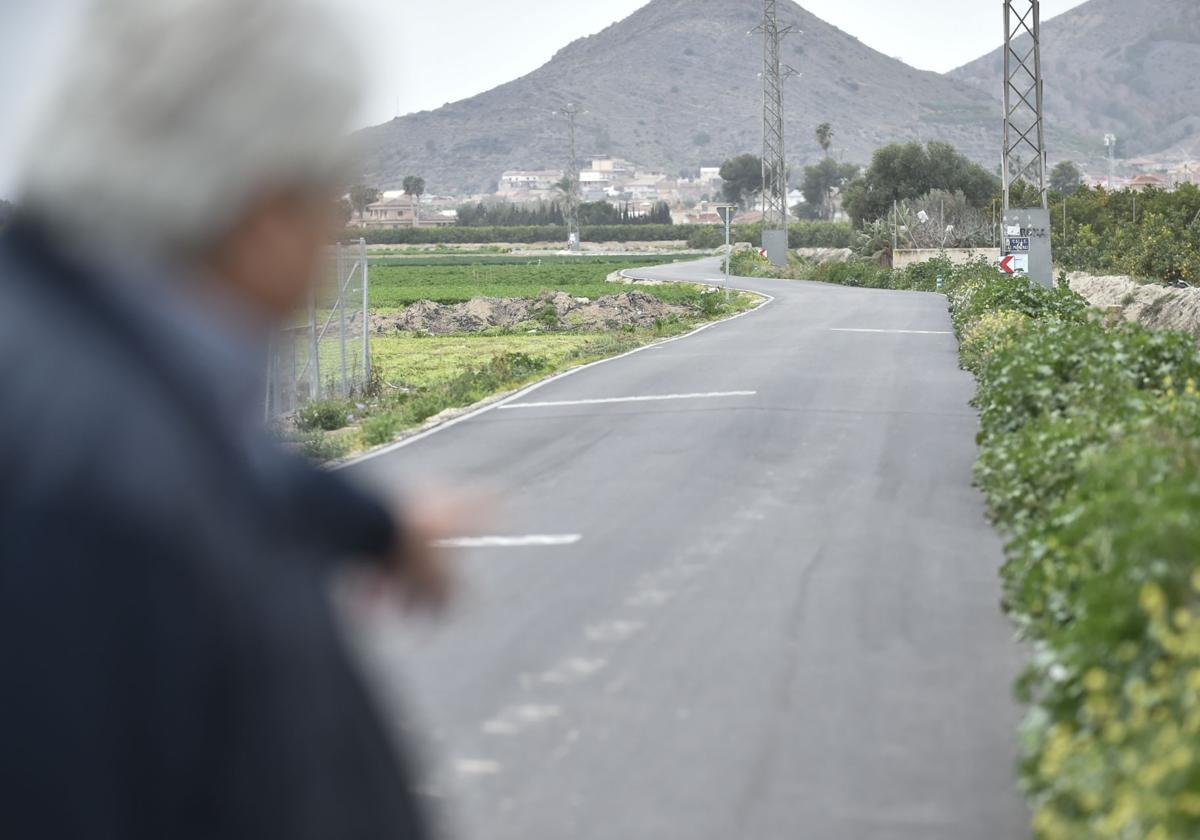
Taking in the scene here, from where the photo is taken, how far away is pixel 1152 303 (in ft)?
95.5

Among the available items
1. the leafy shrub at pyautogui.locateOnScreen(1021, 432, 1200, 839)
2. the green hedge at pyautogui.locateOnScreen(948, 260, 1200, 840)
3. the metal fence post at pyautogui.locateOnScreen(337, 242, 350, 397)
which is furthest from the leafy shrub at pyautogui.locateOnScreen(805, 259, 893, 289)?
the leafy shrub at pyautogui.locateOnScreen(1021, 432, 1200, 839)

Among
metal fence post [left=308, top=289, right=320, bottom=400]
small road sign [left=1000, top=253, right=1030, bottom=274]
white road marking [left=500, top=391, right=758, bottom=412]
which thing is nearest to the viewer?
white road marking [left=500, top=391, right=758, bottom=412]

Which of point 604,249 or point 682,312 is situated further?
point 604,249

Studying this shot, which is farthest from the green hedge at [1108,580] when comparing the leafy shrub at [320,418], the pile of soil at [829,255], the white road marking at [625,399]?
the pile of soil at [829,255]

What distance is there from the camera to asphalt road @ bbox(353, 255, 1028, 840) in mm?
5594

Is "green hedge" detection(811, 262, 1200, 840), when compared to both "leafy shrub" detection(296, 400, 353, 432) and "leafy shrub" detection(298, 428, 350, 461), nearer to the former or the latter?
"leafy shrub" detection(298, 428, 350, 461)

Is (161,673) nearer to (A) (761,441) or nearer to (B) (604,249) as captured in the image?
(A) (761,441)

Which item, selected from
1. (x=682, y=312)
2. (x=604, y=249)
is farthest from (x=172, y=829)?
(x=604, y=249)

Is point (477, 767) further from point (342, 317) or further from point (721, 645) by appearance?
point (342, 317)

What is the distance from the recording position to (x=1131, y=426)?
8773mm

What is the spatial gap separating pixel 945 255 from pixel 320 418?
4568cm

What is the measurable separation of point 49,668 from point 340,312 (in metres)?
19.4

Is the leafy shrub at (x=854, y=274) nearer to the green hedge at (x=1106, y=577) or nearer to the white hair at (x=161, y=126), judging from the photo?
the green hedge at (x=1106, y=577)

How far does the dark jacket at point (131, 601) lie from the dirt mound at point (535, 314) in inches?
1486
